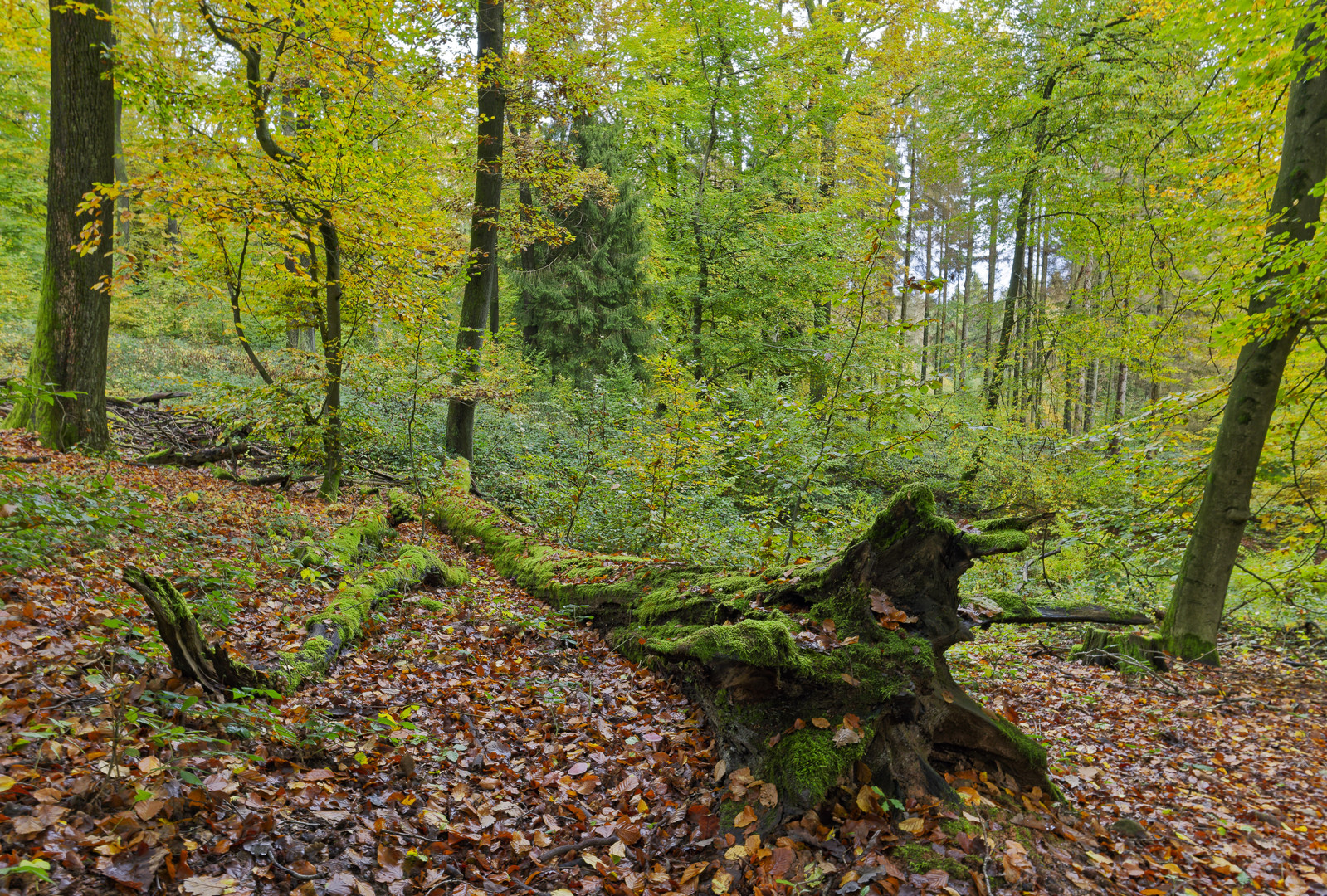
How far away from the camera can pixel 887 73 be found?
18.8 metres

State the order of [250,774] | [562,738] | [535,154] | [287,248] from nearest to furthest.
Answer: [250,774] → [562,738] → [287,248] → [535,154]

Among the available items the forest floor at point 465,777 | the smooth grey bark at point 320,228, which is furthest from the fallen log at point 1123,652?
the smooth grey bark at point 320,228

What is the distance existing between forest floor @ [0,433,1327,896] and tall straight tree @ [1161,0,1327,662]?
3.52 feet

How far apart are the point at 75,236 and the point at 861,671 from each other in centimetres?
1017

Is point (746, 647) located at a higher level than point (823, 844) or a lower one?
higher

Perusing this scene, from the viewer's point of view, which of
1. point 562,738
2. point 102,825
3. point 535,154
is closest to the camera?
point 102,825

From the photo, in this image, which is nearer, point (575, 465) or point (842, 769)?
point (842, 769)

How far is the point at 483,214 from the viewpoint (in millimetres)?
11648

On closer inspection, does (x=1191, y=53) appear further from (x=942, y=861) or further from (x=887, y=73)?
(x=942, y=861)

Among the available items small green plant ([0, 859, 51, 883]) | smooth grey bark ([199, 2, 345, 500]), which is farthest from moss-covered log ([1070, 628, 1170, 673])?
smooth grey bark ([199, 2, 345, 500])

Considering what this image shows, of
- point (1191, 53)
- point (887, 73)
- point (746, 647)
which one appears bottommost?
point (746, 647)

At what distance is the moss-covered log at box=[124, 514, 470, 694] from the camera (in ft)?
9.84

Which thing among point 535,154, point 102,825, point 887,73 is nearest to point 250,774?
point 102,825

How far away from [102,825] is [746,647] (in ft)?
8.90
